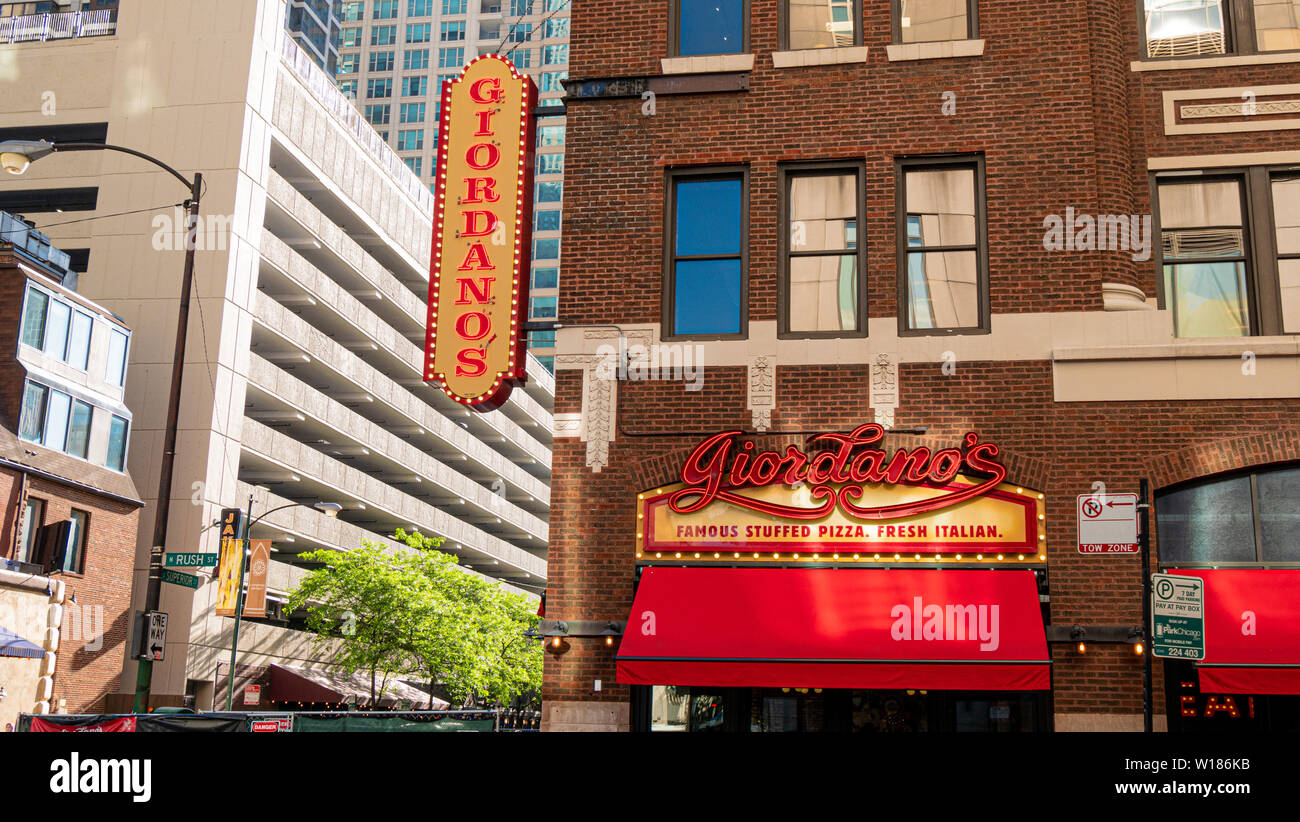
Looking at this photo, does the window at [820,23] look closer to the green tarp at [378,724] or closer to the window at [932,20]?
the window at [932,20]

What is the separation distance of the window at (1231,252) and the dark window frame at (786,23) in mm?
4395

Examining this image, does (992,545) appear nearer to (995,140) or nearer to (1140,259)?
(1140,259)

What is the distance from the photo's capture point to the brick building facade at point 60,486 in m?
36.3

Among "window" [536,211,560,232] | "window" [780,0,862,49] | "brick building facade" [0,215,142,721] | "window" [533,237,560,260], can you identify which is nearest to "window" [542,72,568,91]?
"window" [536,211,560,232]

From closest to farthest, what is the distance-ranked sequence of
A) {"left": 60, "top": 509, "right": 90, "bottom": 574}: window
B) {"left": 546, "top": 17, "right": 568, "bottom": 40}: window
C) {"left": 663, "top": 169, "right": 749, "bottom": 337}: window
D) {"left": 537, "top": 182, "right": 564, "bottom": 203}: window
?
{"left": 663, "top": 169, "right": 749, "bottom": 337}: window < {"left": 60, "top": 509, "right": 90, "bottom": 574}: window < {"left": 537, "top": 182, "right": 564, "bottom": 203}: window < {"left": 546, "top": 17, "right": 568, "bottom": 40}: window

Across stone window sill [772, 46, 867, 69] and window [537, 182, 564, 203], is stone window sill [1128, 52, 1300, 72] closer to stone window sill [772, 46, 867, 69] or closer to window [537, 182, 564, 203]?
stone window sill [772, 46, 867, 69]

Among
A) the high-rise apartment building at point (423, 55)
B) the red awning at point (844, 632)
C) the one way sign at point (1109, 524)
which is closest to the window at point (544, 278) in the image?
the high-rise apartment building at point (423, 55)

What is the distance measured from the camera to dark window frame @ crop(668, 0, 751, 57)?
1596 centimetres

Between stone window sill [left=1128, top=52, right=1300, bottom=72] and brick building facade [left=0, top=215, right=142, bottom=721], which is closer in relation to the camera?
stone window sill [left=1128, top=52, right=1300, bottom=72]

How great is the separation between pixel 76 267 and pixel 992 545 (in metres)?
51.3

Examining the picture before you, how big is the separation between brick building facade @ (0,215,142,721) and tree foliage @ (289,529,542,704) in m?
8.96

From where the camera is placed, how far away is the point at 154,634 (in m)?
18.7

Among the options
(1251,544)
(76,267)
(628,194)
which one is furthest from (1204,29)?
(76,267)

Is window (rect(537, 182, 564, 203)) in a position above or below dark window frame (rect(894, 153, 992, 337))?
above
